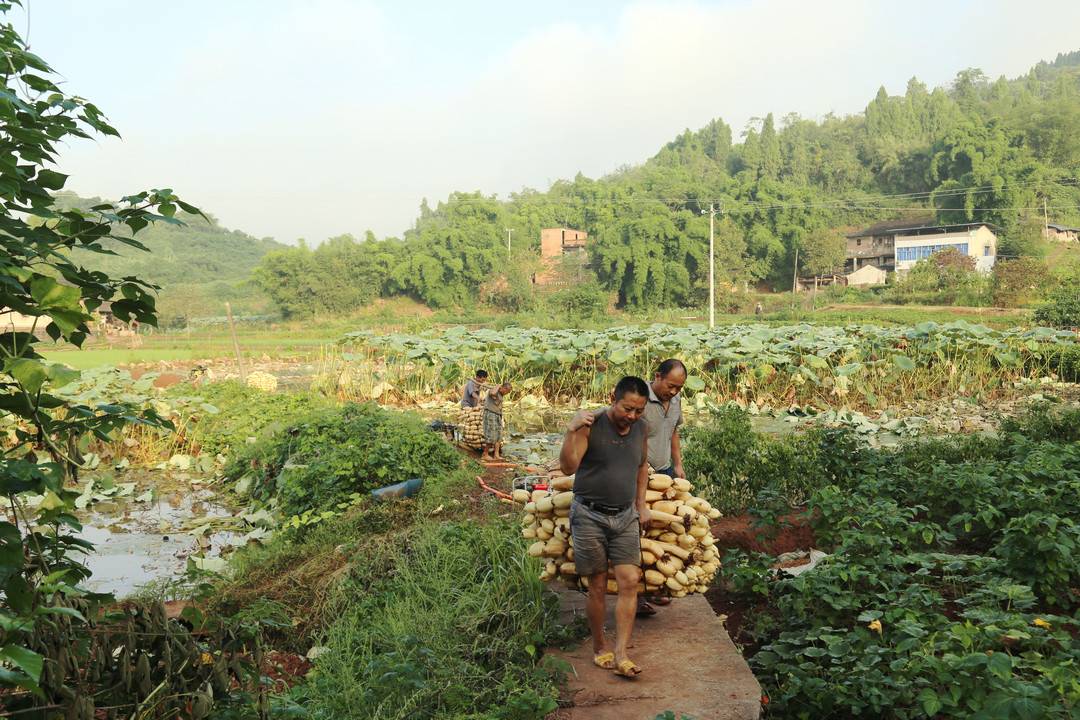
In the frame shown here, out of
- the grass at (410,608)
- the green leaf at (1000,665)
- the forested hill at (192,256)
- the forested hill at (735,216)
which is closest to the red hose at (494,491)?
the grass at (410,608)

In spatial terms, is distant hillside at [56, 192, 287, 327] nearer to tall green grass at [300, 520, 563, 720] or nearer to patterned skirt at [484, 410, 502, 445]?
patterned skirt at [484, 410, 502, 445]

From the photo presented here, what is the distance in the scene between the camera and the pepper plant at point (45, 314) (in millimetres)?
1752

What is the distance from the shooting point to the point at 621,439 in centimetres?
411

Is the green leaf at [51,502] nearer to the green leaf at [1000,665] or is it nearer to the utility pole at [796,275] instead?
the green leaf at [1000,665]

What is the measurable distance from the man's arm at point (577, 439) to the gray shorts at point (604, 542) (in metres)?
0.27

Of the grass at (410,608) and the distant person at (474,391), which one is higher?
the distant person at (474,391)

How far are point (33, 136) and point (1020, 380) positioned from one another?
17723 millimetres

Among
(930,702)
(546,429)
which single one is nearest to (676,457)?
(930,702)

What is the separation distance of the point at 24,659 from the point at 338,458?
7.09 m

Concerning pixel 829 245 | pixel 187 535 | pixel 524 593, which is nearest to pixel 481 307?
Answer: pixel 829 245

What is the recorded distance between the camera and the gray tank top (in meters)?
4.10

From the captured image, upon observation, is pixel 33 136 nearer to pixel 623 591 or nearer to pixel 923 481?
pixel 623 591

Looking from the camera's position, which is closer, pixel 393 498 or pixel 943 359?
pixel 393 498

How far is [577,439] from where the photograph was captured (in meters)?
4.06
